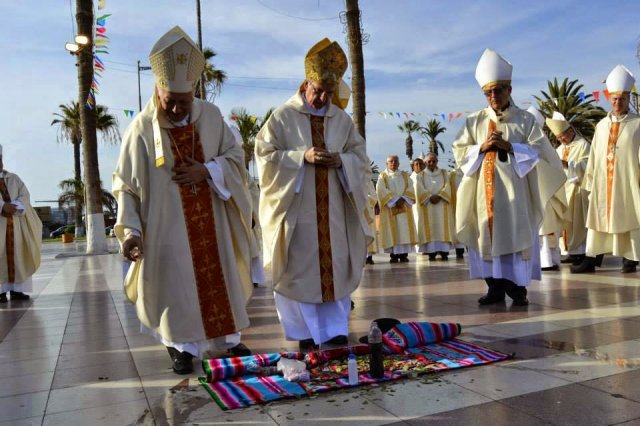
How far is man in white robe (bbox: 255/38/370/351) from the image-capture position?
17.0ft

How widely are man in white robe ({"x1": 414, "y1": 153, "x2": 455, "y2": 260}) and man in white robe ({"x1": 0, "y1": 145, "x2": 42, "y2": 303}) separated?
7.42 m

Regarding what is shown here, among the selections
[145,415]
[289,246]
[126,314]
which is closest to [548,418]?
[145,415]

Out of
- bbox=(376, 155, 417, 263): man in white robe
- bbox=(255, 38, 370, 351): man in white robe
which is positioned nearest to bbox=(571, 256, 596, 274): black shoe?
bbox=(376, 155, 417, 263): man in white robe

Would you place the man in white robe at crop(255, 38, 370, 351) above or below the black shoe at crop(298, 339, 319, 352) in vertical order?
above

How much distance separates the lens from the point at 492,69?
6602 mm

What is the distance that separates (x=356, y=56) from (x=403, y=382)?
39.6ft

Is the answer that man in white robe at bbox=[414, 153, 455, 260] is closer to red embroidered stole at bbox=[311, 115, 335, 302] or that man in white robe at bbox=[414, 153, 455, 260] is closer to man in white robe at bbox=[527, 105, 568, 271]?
man in white robe at bbox=[527, 105, 568, 271]

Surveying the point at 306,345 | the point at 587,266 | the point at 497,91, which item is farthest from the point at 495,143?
the point at 587,266

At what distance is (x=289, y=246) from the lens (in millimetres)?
5277

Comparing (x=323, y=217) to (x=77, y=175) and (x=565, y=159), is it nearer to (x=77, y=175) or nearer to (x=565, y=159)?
(x=565, y=159)

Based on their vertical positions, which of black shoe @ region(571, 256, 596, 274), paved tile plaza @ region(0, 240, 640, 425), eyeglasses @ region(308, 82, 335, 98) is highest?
eyeglasses @ region(308, 82, 335, 98)

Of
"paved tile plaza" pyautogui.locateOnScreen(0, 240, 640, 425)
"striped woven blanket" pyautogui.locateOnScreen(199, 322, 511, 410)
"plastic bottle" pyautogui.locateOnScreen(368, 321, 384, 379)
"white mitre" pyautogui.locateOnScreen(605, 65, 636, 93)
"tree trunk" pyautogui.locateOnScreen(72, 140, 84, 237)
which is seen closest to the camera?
"paved tile plaza" pyautogui.locateOnScreen(0, 240, 640, 425)

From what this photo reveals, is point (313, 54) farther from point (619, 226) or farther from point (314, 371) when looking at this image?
point (619, 226)

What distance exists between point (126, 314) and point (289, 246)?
3080mm
